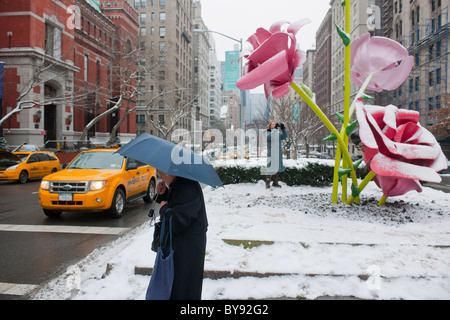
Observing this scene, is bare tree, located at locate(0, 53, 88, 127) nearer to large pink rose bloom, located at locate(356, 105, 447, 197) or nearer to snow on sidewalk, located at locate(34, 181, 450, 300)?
snow on sidewalk, located at locate(34, 181, 450, 300)

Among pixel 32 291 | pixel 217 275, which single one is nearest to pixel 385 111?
pixel 217 275

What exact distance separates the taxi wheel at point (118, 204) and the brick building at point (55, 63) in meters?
15.6

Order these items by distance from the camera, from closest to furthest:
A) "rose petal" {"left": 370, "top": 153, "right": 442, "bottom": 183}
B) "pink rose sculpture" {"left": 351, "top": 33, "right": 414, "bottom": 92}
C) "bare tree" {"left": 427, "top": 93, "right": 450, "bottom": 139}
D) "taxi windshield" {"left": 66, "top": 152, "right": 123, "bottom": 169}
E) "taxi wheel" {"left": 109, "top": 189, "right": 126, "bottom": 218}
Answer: "rose petal" {"left": 370, "top": 153, "right": 442, "bottom": 183} → "pink rose sculpture" {"left": 351, "top": 33, "right": 414, "bottom": 92} → "taxi wheel" {"left": 109, "top": 189, "right": 126, "bottom": 218} → "taxi windshield" {"left": 66, "top": 152, "right": 123, "bottom": 169} → "bare tree" {"left": 427, "top": 93, "right": 450, "bottom": 139}

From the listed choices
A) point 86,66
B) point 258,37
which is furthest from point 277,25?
point 86,66

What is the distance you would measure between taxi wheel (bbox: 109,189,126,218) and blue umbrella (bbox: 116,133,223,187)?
5199 millimetres

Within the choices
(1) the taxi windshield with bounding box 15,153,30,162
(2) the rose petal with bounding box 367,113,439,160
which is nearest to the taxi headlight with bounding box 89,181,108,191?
(2) the rose petal with bounding box 367,113,439,160

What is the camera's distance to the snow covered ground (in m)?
3.49

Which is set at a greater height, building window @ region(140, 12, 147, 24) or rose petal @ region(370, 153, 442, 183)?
building window @ region(140, 12, 147, 24)

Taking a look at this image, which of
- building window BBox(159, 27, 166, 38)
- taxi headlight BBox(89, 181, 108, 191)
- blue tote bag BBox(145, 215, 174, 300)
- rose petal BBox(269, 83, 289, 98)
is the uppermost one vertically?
building window BBox(159, 27, 166, 38)

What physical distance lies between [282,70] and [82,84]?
3582cm
